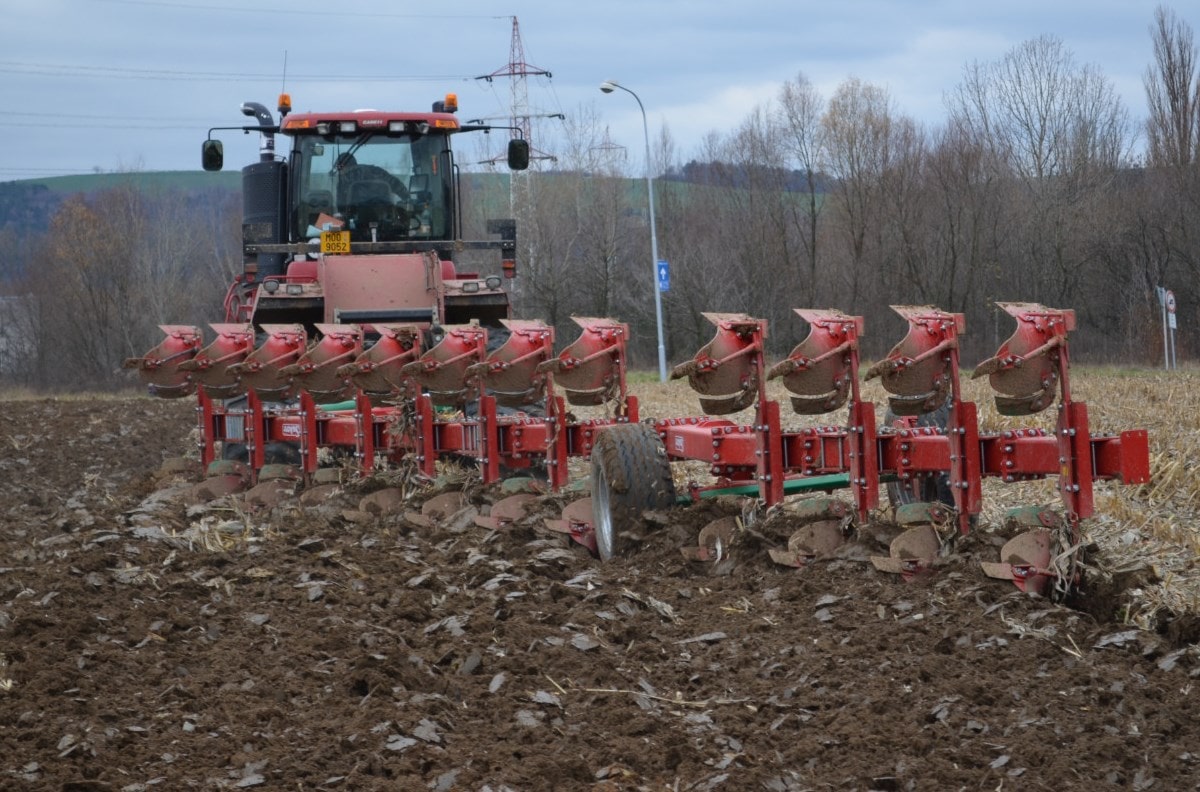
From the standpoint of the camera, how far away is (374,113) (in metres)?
12.9

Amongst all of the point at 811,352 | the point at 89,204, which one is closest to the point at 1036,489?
the point at 811,352

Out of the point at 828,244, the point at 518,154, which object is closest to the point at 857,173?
the point at 828,244

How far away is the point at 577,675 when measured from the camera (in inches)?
207

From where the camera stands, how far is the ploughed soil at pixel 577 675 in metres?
4.25

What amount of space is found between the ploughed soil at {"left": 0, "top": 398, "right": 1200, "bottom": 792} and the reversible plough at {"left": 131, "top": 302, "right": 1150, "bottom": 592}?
0.22 m

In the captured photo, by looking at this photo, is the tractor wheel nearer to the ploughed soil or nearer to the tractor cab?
the ploughed soil

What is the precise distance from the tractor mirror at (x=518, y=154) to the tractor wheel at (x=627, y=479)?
576 centimetres

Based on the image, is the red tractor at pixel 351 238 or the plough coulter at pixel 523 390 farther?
the red tractor at pixel 351 238

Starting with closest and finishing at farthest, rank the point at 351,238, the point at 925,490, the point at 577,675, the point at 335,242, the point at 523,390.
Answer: the point at 577,675 → the point at 925,490 → the point at 523,390 → the point at 335,242 → the point at 351,238

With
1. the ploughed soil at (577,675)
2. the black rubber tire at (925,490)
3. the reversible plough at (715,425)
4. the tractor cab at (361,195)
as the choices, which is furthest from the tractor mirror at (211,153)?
the black rubber tire at (925,490)

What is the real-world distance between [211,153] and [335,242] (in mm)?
1413

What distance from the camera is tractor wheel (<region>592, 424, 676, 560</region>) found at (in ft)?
24.3

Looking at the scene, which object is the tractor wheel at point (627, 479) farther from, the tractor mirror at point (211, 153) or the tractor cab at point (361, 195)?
the tractor mirror at point (211, 153)

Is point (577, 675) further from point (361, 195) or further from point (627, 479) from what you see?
point (361, 195)
